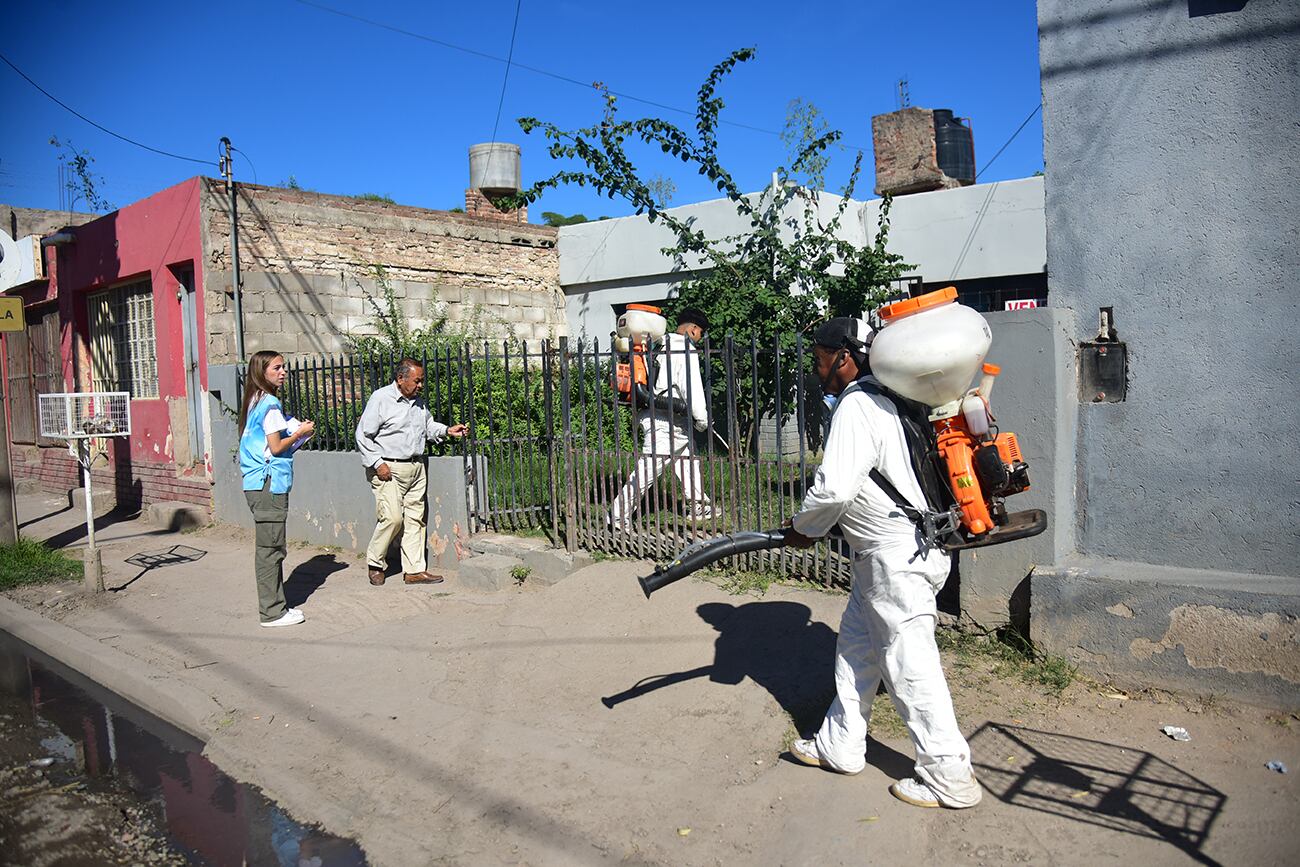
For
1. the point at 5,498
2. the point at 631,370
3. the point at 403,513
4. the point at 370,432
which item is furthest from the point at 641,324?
the point at 5,498

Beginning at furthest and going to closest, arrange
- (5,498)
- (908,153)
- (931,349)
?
(908,153), (5,498), (931,349)

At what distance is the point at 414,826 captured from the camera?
3615 mm

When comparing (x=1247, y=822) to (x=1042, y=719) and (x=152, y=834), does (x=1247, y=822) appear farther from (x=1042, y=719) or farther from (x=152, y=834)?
(x=152, y=834)

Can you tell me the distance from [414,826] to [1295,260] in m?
4.50

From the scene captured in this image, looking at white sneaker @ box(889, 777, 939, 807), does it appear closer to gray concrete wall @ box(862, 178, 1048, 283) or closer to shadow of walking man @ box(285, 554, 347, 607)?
shadow of walking man @ box(285, 554, 347, 607)

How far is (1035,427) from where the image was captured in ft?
15.2

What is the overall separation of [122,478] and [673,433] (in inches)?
382

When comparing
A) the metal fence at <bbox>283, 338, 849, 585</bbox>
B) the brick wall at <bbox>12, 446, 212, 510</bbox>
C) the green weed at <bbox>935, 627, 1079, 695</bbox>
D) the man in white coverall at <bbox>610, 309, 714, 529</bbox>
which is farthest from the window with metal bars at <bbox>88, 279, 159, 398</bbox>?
the green weed at <bbox>935, 627, 1079, 695</bbox>

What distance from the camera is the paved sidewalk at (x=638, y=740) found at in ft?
10.8

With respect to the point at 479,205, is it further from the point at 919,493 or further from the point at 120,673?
the point at 919,493

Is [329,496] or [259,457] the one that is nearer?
[259,457]

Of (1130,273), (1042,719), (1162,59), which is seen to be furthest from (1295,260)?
(1042,719)

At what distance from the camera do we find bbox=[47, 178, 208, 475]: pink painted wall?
424 inches

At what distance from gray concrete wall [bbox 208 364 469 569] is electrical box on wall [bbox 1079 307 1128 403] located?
4718mm
